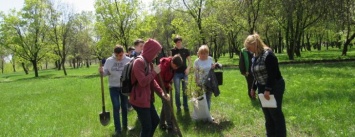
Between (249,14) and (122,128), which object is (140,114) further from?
(249,14)

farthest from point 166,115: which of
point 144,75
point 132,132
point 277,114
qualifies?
point 277,114

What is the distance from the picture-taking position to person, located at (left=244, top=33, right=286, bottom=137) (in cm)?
527

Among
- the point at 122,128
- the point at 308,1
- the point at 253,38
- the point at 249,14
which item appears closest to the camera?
the point at 253,38

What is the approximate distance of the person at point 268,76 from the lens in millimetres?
5270

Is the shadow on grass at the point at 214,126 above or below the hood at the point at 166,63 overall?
below

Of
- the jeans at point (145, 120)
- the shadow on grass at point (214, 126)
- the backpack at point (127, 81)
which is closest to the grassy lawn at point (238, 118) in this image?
the shadow on grass at point (214, 126)

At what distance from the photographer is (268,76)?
5.29 m

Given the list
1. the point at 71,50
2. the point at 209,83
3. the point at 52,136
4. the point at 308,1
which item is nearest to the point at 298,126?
the point at 209,83

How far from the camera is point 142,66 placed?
4.99 m

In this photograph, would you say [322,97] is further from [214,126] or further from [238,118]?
[214,126]

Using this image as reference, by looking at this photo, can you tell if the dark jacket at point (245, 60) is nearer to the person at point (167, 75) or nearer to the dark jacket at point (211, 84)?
the dark jacket at point (211, 84)

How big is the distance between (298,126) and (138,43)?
4.18 m

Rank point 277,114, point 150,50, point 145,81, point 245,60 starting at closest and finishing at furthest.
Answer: point 145,81
point 150,50
point 277,114
point 245,60

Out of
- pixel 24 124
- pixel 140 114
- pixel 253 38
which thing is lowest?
pixel 24 124
